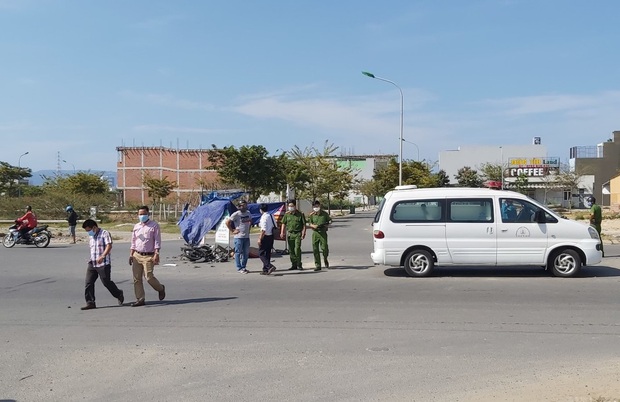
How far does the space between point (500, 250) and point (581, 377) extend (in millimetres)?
7322

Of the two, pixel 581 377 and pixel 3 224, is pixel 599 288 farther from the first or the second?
pixel 3 224

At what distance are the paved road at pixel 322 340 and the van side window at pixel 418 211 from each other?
4.39 feet

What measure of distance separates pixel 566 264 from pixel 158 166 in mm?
88242

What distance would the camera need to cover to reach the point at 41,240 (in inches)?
963

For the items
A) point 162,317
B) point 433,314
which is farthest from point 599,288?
point 162,317

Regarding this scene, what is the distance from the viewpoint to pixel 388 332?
835 cm

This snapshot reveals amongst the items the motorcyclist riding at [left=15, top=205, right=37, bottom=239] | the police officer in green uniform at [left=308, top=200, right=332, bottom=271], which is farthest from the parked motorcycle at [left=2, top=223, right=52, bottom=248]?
the police officer in green uniform at [left=308, top=200, right=332, bottom=271]

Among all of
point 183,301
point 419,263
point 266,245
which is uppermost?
point 266,245

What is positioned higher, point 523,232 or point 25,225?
point 523,232

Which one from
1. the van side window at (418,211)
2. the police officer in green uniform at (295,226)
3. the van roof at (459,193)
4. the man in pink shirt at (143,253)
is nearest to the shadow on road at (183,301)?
the man in pink shirt at (143,253)

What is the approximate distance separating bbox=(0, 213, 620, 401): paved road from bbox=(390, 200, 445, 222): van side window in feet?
4.39

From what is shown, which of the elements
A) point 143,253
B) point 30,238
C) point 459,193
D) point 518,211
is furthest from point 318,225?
point 30,238

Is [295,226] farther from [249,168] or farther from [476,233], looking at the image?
[249,168]

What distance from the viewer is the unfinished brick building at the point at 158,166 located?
95875mm
